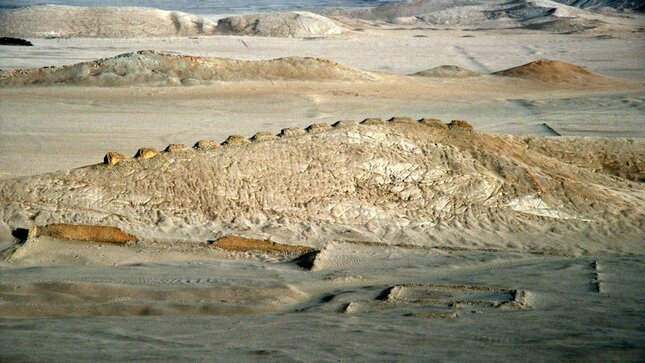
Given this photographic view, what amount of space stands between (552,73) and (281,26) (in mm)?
19468

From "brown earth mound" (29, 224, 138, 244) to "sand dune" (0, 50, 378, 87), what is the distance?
12.5 meters

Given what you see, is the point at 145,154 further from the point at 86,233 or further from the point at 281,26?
the point at 281,26

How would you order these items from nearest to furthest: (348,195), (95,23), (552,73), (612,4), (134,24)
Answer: (348,195) → (552,73) → (95,23) → (134,24) → (612,4)

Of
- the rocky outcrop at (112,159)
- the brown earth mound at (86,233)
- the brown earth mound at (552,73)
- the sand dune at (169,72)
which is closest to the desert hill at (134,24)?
the sand dune at (169,72)

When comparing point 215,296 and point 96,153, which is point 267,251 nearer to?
point 215,296

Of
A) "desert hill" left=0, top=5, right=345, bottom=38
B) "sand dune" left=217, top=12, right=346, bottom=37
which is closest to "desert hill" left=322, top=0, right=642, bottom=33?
"sand dune" left=217, top=12, right=346, bottom=37

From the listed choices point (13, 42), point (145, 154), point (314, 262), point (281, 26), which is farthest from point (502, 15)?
point (314, 262)

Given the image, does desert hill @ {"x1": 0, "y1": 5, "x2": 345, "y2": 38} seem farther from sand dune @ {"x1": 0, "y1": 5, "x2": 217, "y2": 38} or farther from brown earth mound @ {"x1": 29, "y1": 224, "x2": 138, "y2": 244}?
brown earth mound @ {"x1": 29, "y1": 224, "x2": 138, "y2": 244}

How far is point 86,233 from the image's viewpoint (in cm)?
770

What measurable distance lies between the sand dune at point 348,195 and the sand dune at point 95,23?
29304 millimetres

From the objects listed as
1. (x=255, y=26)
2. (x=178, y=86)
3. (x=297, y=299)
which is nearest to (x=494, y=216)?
(x=297, y=299)

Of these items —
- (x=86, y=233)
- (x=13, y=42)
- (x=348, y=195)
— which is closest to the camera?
(x=86, y=233)

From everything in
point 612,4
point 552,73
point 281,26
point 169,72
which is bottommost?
point 281,26

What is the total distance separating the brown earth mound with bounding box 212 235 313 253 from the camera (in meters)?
7.68
